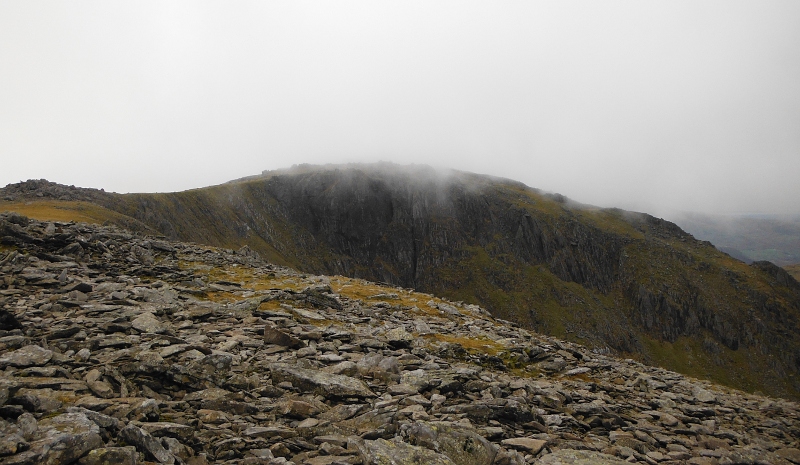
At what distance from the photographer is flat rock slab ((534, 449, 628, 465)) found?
Answer: 10579mm

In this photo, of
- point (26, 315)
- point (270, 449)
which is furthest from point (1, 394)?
point (26, 315)

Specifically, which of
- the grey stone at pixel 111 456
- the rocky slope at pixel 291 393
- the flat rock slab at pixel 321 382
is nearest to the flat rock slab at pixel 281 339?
the rocky slope at pixel 291 393

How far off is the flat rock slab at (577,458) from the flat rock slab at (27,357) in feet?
48.3

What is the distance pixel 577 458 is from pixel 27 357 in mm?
16411

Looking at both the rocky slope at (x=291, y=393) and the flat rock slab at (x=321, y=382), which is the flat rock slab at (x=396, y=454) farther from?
the flat rock slab at (x=321, y=382)

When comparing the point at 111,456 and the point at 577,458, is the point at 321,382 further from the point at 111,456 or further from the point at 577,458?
the point at 577,458

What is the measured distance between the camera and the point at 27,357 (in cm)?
1148

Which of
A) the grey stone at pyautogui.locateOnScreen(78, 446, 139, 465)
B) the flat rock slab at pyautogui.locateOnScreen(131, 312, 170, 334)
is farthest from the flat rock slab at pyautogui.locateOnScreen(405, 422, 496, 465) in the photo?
the flat rock slab at pyautogui.locateOnScreen(131, 312, 170, 334)

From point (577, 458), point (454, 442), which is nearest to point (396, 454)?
point (454, 442)

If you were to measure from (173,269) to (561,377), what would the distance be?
29556 mm

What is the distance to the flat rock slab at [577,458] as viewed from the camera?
10.6 metres

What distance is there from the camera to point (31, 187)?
8169 centimetres

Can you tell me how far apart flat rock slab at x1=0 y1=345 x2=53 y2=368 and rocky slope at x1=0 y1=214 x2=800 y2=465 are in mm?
63

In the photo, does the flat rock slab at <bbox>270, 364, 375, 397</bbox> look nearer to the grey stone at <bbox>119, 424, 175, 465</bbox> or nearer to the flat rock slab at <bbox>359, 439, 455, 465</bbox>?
the flat rock slab at <bbox>359, 439, 455, 465</bbox>
